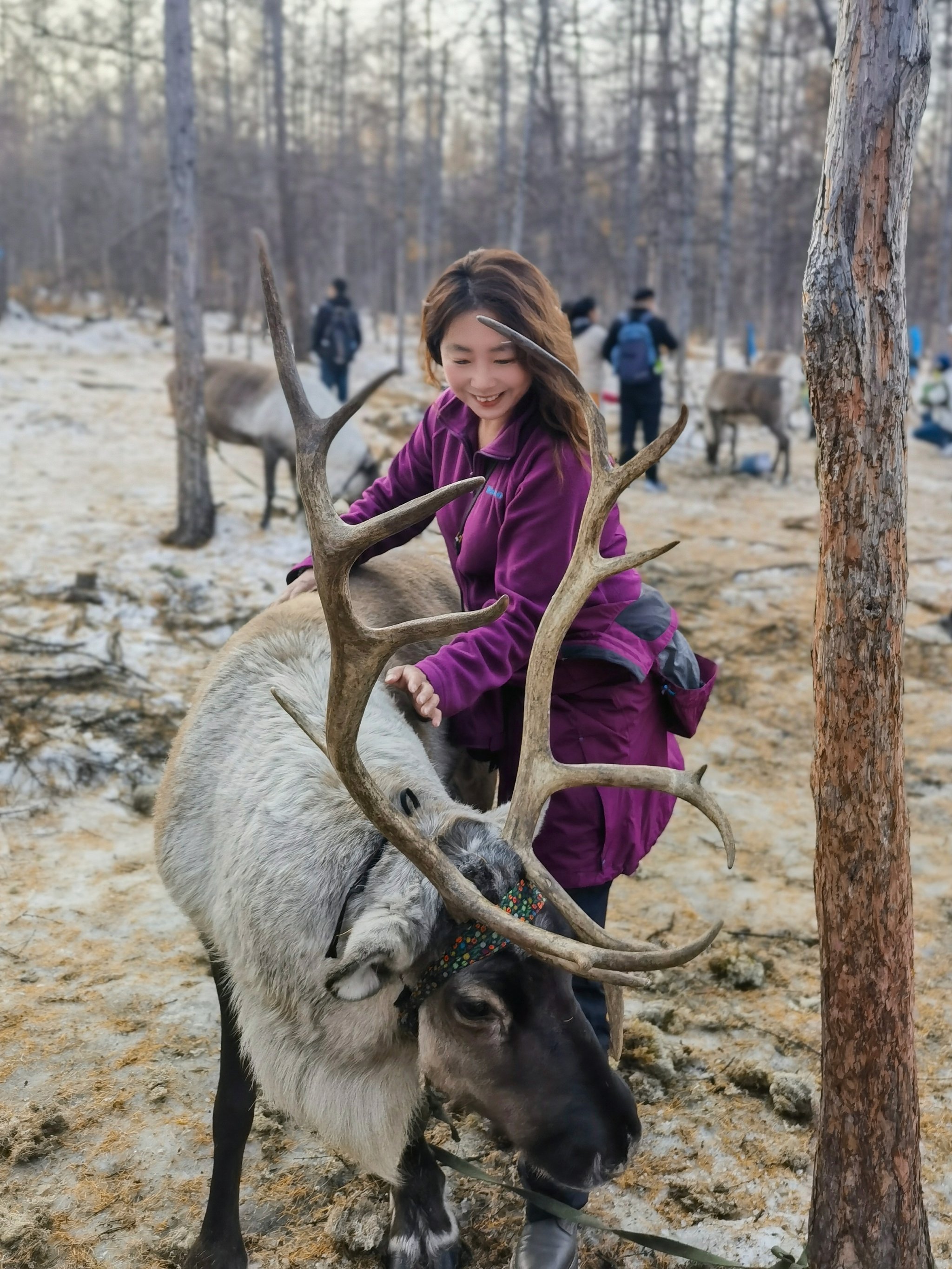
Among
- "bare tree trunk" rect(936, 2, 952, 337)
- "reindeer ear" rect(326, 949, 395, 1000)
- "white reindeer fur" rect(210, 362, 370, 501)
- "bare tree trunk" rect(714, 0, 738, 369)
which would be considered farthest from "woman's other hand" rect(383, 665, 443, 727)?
"bare tree trunk" rect(936, 2, 952, 337)

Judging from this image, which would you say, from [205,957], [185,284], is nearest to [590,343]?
[185,284]

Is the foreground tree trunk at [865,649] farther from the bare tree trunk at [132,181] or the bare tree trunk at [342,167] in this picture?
the bare tree trunk at [132,181]

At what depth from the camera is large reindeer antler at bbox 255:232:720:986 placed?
1674mm

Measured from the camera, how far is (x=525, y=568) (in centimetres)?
209

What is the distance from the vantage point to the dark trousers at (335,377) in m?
11.4

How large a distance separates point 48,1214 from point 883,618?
214 cm

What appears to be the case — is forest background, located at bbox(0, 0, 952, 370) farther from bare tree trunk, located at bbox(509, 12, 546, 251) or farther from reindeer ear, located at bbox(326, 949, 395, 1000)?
reindeer ear, located at bbox(326, 949, 395, 1000)

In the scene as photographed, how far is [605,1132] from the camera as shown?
5.92 ft

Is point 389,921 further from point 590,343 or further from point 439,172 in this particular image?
point 439,172

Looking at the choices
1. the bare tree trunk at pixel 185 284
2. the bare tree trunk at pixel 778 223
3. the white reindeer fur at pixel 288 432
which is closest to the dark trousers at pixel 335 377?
the white reindeer fur at pixel 288 432

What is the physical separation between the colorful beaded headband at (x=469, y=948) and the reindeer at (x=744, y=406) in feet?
32.6

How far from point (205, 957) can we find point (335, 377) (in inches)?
365

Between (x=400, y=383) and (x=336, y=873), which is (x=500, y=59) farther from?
(x=336, y=873)

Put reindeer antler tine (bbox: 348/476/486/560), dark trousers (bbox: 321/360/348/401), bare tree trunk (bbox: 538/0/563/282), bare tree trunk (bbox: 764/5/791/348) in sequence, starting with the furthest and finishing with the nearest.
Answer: bare tree trunk (bbox: 764/5/791/348) < bare tree trunk (bbox: 538/0/563/282) < dark trousers (bbox: 321/360/348/401) < reindeer antler tine (bbox: 348/476/486/560)
